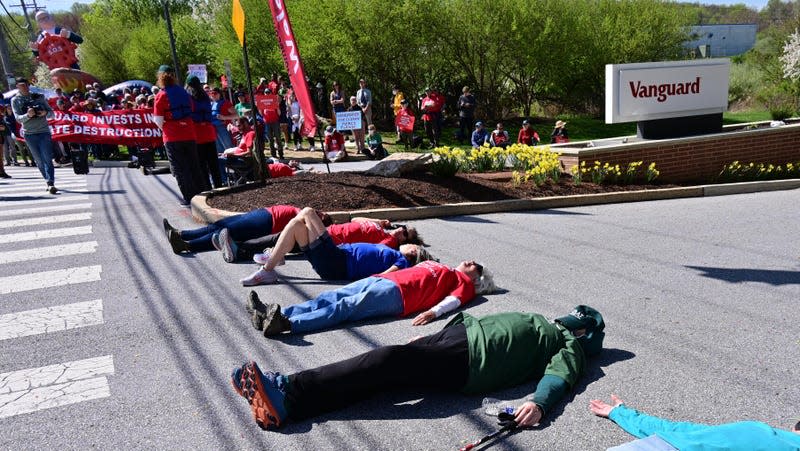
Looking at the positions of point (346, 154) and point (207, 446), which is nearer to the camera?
point (207, 446)

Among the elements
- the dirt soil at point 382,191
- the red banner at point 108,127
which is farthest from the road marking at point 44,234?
the red banner at point 108,127

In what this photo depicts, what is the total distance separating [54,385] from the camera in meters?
4.04

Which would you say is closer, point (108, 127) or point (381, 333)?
point (381, 333)

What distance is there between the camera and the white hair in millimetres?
5516

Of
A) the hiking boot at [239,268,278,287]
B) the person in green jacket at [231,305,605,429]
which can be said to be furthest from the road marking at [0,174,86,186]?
the person in green jacket at [231,305,605,429]

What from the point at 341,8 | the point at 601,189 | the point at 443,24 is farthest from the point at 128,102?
the point at 601,189

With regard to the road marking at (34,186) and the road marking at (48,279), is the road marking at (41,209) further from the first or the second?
the road marking at (48,279)

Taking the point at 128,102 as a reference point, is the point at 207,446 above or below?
below

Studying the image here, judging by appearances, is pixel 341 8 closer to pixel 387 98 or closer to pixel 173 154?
pixel 387 98

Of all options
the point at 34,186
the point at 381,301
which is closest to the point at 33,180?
the point at 34,186

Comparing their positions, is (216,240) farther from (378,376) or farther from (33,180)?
(33,180)

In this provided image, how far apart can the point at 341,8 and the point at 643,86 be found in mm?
14395

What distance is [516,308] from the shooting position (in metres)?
5.33

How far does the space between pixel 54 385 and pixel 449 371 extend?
2692 mm
